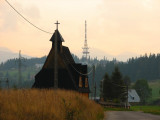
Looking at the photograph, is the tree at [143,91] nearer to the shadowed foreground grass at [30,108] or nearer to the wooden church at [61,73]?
the wooden church at [61,73]

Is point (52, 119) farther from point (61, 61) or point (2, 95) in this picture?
point (61, 61)

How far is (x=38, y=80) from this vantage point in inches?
1903

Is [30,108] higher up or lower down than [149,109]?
higher up

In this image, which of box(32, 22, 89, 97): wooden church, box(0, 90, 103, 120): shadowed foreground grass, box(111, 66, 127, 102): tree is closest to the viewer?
box(0, 90, 103, 120): shadowed foreground grass

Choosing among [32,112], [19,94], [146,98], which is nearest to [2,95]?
[19,94]

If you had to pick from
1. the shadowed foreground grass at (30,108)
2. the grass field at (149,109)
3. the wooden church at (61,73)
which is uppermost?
the wooden church at (61,73)

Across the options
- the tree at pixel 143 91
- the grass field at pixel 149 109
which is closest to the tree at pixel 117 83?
the grass field at pixel 149 109

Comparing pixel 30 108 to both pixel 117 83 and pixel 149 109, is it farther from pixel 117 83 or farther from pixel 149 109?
pixel 117 83

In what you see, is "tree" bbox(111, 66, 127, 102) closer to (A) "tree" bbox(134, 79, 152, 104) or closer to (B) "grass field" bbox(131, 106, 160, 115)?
(B) "grass field" bbox(131, 106, 160, 115)

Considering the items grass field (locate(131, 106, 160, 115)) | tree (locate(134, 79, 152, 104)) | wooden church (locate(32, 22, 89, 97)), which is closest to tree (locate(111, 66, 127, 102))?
grass field (locate(131, 106, 160, 115))

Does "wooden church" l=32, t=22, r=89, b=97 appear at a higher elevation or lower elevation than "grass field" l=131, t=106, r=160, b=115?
higher

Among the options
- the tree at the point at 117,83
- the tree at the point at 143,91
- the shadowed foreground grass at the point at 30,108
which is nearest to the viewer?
the shadowed foreground grass at the point at 30,108

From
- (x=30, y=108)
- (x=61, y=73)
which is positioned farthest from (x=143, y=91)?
(x=30, y=108)

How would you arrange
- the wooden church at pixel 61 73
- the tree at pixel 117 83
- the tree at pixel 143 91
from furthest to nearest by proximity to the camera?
the tree at pixel 143 91, the tree at pixel 117 83, the wooden church at pixel 61 73
